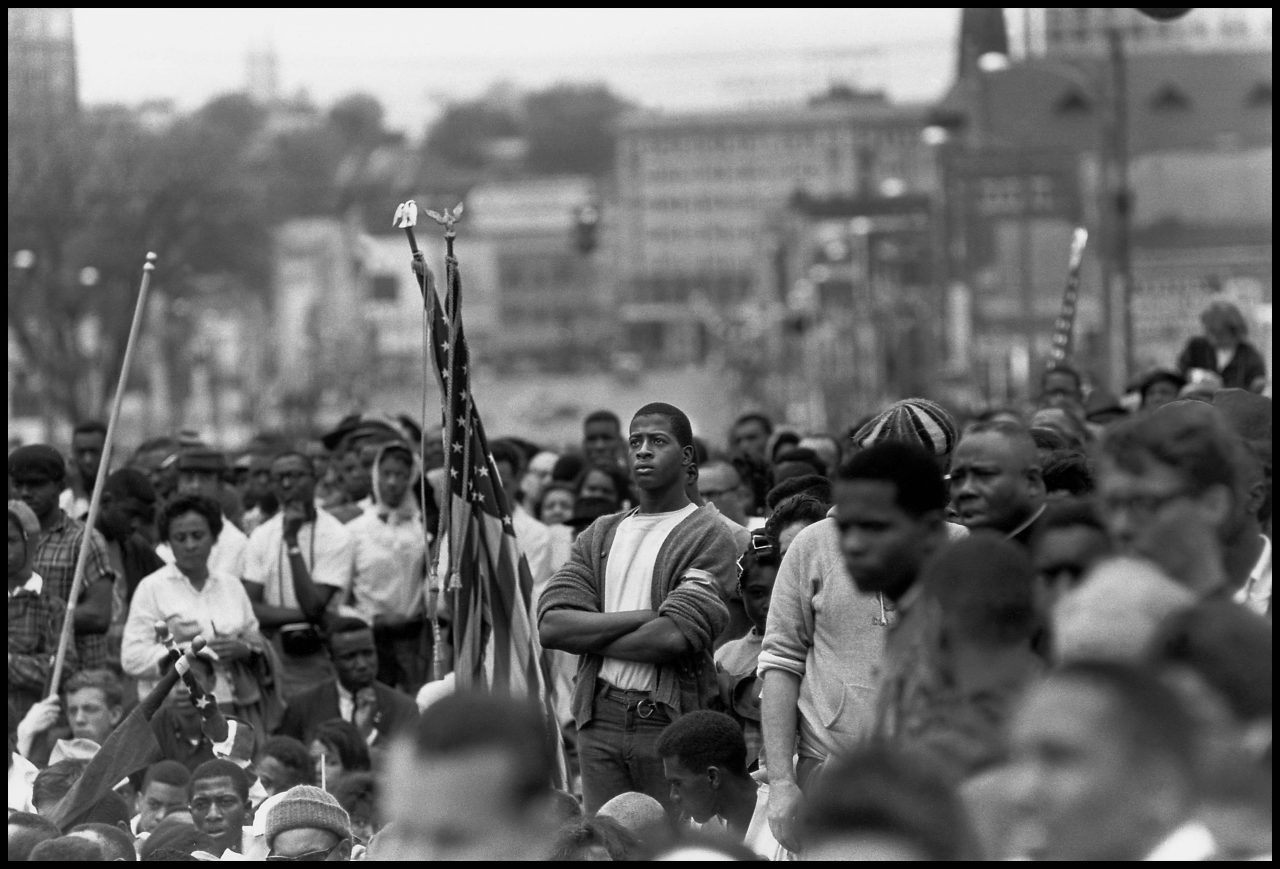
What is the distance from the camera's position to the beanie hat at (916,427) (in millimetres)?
7492

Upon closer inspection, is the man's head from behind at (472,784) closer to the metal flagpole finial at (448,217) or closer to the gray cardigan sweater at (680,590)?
the gray cardigan sweater at (680,590)

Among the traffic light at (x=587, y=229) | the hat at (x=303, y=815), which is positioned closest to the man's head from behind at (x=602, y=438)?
the hat at (x=303, y=815)

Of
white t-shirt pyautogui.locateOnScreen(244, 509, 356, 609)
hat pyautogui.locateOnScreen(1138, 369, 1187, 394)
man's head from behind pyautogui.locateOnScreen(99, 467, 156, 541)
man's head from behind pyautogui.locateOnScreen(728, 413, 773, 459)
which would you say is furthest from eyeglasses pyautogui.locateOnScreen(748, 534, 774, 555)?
man's head from behind pyautogui.locateOnScreen(728, 413, 773, 459)

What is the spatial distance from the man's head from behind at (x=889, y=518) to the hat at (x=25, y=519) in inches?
249

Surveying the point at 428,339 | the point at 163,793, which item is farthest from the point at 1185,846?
the point at 163,793

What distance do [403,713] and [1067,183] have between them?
5131 centimetres

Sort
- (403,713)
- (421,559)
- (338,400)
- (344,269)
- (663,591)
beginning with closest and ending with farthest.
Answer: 1. (663,591)
2. (403,713)
3. (421,559)
4. (338,400)
5. (344,269)

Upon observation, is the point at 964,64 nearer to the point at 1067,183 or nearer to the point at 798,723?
the point at 1067,183

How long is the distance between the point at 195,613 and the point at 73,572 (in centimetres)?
85

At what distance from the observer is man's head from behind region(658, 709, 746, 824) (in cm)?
740

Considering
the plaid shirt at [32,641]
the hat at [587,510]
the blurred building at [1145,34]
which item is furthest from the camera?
the blurred building at [1145,34]

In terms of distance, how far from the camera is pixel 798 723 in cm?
695

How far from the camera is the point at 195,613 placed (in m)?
10.7

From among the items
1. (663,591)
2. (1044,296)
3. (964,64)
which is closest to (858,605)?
(663,591)
